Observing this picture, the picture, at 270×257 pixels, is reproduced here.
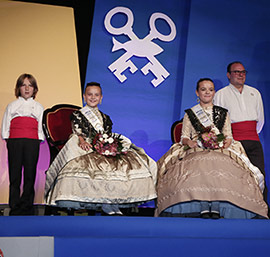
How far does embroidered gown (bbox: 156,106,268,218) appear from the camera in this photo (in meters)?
3.21

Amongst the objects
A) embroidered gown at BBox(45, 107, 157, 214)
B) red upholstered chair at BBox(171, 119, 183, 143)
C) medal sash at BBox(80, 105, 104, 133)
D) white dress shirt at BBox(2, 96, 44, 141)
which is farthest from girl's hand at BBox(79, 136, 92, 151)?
red upholstered chair at BBox(171, 119, 183, 143)

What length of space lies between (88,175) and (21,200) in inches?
46.4

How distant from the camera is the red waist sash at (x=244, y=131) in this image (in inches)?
179

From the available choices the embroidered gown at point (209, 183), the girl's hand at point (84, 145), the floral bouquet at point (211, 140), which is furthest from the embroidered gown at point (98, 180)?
the floral bouquet at point (211, 140)

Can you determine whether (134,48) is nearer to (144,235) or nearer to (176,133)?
(176,133)

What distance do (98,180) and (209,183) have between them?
91 centimetres

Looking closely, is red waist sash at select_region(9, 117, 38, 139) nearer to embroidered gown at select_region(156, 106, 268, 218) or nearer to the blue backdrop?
the blue backdrop

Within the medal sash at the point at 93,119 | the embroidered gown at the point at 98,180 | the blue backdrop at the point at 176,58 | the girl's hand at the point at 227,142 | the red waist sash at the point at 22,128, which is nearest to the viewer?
the embroidered gown at the point at 98,180

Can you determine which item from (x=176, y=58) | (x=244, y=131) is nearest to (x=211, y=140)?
(x=244, y=131)

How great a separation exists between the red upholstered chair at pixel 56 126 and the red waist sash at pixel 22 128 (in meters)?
0.18

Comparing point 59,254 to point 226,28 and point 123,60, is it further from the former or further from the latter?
point 226,28

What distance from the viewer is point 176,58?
18.8 feet

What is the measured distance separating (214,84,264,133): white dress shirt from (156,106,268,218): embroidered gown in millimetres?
865

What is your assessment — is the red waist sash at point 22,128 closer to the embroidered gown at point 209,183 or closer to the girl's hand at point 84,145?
the girl's hand at point 84,145
